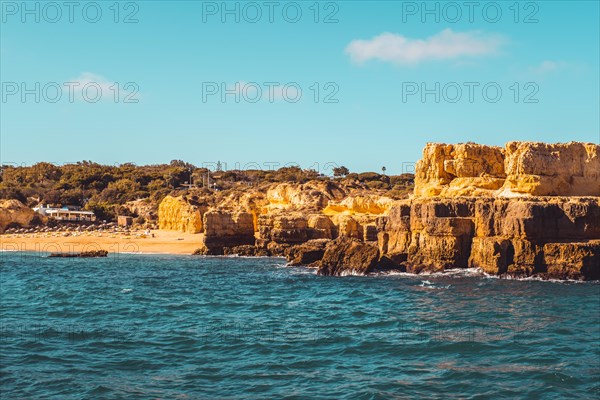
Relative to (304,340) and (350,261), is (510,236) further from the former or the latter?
(304,340)

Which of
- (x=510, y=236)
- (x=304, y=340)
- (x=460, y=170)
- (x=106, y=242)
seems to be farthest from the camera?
(x=106, y=242)

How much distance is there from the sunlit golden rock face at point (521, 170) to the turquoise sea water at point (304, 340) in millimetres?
11143

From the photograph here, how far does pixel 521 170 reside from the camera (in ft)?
150

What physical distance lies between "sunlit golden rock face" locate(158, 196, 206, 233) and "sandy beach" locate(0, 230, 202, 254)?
1.47m

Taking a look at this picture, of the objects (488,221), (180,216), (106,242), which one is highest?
(180,216)

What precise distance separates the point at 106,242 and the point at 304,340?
5902 centimetres

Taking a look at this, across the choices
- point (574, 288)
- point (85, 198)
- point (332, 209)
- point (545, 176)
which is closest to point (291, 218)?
point (332, 209)

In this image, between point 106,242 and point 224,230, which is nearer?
point 224,230

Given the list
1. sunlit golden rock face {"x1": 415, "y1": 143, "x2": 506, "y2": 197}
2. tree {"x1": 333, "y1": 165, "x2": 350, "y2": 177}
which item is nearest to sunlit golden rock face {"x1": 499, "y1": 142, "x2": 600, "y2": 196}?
sunlit golden rock face {"x1": 415, "y1": 143, "x2": 506, "y2": 197}

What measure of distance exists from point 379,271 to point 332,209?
26.1 metres

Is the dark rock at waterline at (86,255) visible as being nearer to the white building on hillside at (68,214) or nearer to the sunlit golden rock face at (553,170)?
the white building on hillside at (68,214)

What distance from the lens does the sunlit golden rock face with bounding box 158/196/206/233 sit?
80750mm

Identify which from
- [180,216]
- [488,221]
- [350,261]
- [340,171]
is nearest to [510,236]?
[488,221]

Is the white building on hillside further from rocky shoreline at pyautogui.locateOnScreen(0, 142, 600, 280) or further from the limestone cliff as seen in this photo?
rocky shoreline at pyautogui.locateOnScreen(0, 142, 600, 280)
